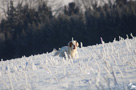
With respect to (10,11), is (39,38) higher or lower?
lower

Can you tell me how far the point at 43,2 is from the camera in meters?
45.9

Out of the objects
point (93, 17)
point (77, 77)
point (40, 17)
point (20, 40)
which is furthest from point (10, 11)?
point (77, 77)

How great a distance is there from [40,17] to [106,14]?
50.8 feet

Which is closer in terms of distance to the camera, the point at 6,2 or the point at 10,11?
the point at 10,11

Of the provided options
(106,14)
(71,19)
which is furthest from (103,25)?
(71,19)

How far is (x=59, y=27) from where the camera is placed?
3462 cm

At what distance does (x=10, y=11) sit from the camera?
146ft

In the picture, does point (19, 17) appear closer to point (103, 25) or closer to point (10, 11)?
point (10, 11)

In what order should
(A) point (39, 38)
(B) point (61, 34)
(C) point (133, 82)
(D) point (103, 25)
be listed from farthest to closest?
(A) point (39, 38) < (B) point (61, 34) < (D) point (103, 25) < (C) point (133, 82)

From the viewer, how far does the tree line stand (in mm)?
29650

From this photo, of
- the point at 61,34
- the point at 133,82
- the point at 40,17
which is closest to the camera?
the point at 133,82

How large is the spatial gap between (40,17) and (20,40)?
738 cm

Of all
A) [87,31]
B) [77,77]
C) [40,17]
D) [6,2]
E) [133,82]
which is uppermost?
[6,2]

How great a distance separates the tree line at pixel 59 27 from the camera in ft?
97.3
